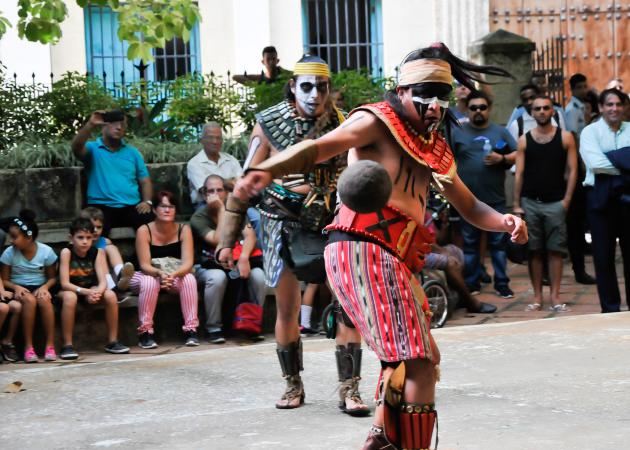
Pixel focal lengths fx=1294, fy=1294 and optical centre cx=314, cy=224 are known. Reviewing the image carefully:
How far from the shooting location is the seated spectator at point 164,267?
10031 mm

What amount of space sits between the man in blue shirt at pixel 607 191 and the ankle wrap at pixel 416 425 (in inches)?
220

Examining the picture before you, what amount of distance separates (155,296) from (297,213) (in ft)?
11.0

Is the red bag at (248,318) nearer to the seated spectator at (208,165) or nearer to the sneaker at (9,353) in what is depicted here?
the seated spectator at (208,165)

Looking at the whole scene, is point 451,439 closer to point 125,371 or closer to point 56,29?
point 125,371

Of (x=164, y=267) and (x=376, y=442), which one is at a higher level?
(x=164, y=267)

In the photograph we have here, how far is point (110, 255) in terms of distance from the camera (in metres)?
10.3

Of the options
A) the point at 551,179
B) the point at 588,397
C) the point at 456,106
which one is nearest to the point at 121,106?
the point at 456,106

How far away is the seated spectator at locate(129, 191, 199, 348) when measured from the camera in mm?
10031

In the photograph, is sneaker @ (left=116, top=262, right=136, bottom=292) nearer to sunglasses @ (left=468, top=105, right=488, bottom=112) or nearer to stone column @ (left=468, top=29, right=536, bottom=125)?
sunglasses @ (left=468, top=105, right=488, bottom=112)

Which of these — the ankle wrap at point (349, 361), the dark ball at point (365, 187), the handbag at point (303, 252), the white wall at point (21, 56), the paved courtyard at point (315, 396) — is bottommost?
the paved courtyard at point (315, 396)

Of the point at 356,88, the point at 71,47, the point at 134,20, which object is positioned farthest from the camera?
the point at 71,47

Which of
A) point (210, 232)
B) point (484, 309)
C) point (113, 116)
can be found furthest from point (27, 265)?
point (484, 309)

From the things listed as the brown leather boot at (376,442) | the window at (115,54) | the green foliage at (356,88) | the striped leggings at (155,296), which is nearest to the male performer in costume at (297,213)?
the brown leather boot at (376,442)

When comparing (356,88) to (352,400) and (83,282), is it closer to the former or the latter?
(83,282)
